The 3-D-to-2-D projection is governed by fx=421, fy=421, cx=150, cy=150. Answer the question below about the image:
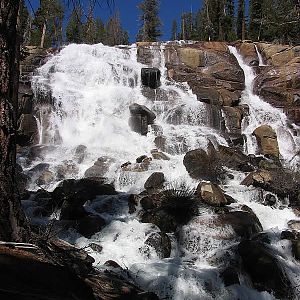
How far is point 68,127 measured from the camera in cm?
1858

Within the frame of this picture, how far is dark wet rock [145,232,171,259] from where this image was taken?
8652 mm

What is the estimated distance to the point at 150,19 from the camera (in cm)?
5078

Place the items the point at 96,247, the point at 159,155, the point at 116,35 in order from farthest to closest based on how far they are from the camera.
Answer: the point at 116,35, the point at 159,155, the point at 96,247

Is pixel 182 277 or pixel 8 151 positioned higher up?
pixel 8 151

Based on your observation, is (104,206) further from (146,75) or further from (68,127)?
(146,75)

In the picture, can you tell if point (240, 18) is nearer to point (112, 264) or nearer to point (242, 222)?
point (242, 222)

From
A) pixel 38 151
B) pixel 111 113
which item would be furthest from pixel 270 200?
pixel 111 113

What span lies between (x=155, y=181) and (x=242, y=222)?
3748 millimetres

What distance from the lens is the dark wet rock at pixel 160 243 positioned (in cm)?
865

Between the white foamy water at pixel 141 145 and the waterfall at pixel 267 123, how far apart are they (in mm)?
50

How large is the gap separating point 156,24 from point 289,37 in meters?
17.9

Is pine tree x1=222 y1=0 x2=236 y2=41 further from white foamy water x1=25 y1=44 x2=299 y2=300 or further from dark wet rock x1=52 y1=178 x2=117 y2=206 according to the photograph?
dark wet rock x1=52 y1=178 x2=117 y2=206

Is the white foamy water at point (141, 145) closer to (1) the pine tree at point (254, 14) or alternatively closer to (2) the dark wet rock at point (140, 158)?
(2) the dark wet rock at point (140, 158)

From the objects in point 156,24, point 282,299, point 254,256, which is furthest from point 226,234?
point 156,24
